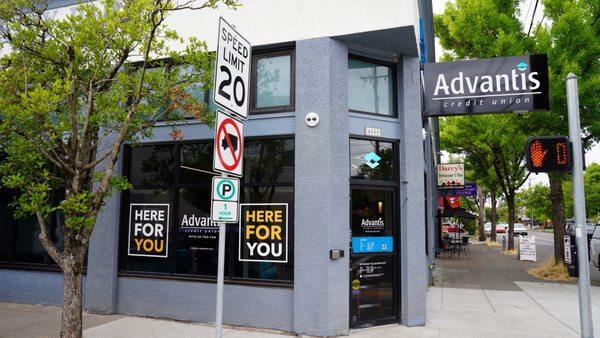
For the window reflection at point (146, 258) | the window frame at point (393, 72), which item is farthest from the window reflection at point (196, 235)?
the window frame at point (393, 72)

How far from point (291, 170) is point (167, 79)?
2.50m

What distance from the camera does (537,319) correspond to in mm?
8117

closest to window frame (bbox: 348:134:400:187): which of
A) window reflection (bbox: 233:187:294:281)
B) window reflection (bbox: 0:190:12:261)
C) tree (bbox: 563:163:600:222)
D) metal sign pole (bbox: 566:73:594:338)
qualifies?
window reflection (bbox: 233:187:294:281)

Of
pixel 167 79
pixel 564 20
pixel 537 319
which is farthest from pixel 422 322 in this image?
pixel 564 20

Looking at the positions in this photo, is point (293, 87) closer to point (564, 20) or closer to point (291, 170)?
point (291, 170)

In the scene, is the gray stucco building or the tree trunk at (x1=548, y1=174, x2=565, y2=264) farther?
the tree trunk at (x1=548, y1=174, x2=565, y2=264)

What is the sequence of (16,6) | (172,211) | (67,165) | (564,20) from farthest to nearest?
1. (564,20)
2. (172,211)
3. (16,6)
4. (67,165)

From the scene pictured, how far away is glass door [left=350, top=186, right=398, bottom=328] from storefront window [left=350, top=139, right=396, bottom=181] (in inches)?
9.6

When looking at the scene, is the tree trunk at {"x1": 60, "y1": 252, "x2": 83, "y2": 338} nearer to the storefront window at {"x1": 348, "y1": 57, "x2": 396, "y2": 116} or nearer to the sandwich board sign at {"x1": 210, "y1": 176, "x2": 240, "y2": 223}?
the sandwich board sign at {"x1": 210, "y1": 176, "x2": 240, "y2": 223}

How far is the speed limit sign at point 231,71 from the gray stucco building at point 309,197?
2.73m

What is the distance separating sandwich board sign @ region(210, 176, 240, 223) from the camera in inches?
161

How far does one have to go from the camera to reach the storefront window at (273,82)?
770cm

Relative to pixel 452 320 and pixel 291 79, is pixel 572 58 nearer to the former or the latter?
pixel 452 320

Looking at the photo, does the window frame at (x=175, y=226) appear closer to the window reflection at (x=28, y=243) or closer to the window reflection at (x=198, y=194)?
the window reflection at (x=198, y=194)
